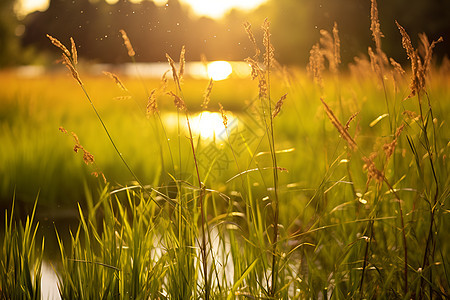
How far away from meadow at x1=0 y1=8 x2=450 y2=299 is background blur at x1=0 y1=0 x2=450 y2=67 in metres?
0.24

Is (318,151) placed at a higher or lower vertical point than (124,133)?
lower

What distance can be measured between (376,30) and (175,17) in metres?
0.73

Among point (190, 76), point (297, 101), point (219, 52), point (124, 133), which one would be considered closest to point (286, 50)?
point (190, 76)

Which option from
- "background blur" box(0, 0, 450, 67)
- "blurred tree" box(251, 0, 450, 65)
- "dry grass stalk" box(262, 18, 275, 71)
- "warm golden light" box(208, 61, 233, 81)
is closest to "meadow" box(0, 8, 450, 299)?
"dry grass stalk" box(262, 18, 275, 71)

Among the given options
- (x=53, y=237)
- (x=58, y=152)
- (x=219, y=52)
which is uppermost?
(x=219, y=52)

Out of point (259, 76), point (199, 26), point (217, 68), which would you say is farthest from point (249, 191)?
point (199, 26)

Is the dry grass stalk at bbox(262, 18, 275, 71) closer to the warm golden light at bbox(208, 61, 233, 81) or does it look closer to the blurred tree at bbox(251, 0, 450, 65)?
the warm golden light at bbox(208, 61, 233, 81)

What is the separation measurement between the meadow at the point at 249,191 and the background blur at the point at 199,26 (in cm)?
24

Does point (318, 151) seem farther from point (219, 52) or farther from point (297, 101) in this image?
point (297, 101)

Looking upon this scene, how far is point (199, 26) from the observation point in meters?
2.36

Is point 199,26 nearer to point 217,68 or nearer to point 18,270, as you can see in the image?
point 217,68

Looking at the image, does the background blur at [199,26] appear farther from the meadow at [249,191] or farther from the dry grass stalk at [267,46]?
the meadow at [249,191]

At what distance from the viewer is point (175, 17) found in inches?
68.7

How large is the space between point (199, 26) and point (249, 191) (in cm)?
120
